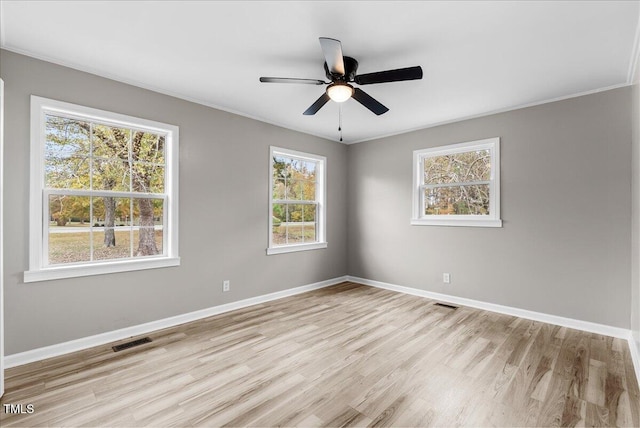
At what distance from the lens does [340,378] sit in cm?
240

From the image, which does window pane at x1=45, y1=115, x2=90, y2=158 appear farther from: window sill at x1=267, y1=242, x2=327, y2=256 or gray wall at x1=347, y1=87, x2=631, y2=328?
gray wall at x1=347, y1=87, x2=631, y2=328

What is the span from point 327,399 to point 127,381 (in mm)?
1526

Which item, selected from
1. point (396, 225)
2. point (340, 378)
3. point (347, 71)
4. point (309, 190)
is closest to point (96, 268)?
point (340, 378)

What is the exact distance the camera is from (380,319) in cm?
373

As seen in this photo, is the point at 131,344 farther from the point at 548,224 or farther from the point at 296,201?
the point at 548,224

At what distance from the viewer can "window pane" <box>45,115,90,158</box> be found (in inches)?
111

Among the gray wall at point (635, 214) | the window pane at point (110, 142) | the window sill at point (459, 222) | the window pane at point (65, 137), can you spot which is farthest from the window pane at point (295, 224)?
the gray wall at point (635, 214)

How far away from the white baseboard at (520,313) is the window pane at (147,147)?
12.6 feet

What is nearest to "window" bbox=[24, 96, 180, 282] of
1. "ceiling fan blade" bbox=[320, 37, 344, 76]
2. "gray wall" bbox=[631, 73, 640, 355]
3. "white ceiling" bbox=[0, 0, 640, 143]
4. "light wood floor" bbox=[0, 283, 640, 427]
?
"white ceiling" bbox=[0, 0, 640, 143]

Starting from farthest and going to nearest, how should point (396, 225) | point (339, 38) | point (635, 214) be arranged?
point (396, 225) < point (635, 214) < point (339, 38)

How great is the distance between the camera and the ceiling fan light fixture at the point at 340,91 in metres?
2.62

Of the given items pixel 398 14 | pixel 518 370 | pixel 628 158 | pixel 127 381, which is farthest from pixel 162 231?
pixel 628 158

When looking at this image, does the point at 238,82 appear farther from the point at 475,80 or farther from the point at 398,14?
the point at 475,80

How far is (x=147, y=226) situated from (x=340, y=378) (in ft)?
8.43
